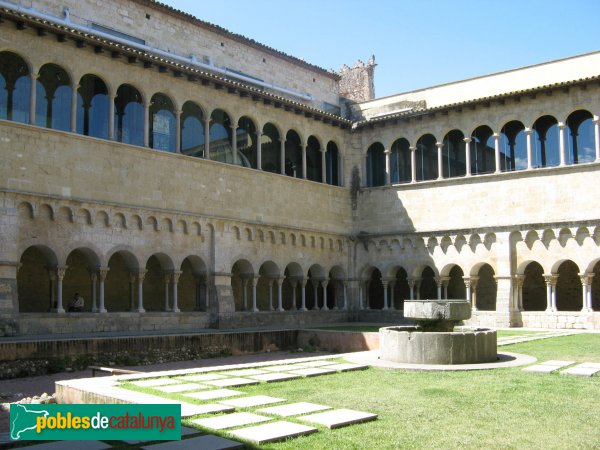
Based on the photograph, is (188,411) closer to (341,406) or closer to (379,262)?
(341,406)

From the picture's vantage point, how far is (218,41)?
92.4 feet

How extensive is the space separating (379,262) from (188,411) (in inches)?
857

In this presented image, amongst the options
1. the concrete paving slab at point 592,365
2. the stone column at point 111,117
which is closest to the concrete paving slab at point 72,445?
the concrete paving slab at point 592,365

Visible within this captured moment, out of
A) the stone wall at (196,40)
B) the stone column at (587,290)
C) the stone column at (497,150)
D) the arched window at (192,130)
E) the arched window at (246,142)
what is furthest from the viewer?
the stone column at (497,150)

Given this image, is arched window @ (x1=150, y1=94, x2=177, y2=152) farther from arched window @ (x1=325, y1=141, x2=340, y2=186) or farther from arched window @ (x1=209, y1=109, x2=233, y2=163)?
arched window @ (x1=325, y1=141, x2=340, y2=186)

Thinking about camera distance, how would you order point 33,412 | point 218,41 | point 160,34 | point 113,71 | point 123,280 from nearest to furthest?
point 33,412
point 113,71
point 123,280
point 160,34
point 218,41

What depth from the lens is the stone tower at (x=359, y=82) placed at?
38.1 metres

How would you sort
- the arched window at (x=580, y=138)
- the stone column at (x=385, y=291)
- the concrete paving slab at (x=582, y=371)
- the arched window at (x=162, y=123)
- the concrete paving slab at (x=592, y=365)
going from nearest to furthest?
the concrete paving slab at (x=582, y=371) < the concrete paving slab at (x=592, y=365) < the arched window at (x=162, y=123) < the arched window at (x=580, y=138) < the stone column at (x=385, y=291)

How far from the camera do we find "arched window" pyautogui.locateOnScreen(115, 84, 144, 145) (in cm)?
2119

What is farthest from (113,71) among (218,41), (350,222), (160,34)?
(350,222)

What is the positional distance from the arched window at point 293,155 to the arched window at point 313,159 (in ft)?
1.98

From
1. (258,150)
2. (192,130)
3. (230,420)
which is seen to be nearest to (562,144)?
(258,150)

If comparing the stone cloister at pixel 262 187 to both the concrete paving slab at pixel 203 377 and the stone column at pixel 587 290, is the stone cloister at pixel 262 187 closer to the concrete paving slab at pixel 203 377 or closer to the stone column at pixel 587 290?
the stone column at pixel 587 290

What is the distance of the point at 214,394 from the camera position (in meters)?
8.67
